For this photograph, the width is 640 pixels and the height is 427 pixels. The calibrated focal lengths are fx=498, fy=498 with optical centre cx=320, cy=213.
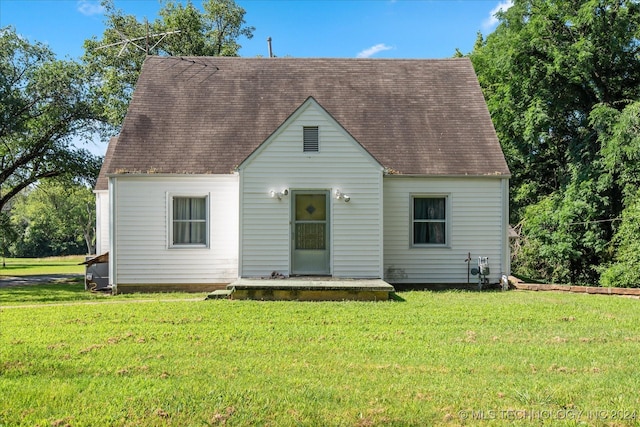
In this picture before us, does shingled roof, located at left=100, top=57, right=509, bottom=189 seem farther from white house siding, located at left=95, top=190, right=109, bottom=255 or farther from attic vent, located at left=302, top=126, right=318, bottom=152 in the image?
attic vent, located at left=302, top=126, right=318, bottom=152

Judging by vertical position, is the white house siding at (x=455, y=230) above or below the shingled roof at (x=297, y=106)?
below

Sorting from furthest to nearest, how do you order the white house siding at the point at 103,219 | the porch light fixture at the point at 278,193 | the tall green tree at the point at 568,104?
the white house siding at the point at 103,219, the tall green tree at the point at 568,104, the porch light fixture at the point at 278,193

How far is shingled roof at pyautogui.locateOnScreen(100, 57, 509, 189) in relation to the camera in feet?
47.1

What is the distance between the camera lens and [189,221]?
14.1 metres

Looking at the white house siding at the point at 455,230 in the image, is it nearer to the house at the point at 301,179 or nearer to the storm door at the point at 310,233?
the house at the point at 301,179

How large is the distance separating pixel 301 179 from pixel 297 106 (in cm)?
381

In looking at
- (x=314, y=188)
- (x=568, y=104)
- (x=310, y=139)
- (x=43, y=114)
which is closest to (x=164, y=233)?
(x=314, y=188)

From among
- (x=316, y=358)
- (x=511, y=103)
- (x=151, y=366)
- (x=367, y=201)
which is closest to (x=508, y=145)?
(x=511, y=103)

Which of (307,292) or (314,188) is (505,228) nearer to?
(314,188)

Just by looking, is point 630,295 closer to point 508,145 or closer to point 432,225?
point 432,225

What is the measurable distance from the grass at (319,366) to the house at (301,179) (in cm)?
327

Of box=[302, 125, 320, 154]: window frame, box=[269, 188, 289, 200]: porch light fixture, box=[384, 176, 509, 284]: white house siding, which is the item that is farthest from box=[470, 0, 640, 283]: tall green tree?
box=[269, 188, 289, 200]: porch light fixture

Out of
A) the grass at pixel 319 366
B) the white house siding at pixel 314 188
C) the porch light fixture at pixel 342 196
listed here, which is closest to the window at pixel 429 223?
the white house siding at pixel 314 188

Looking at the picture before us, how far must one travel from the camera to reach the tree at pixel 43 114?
2194 centimetres
